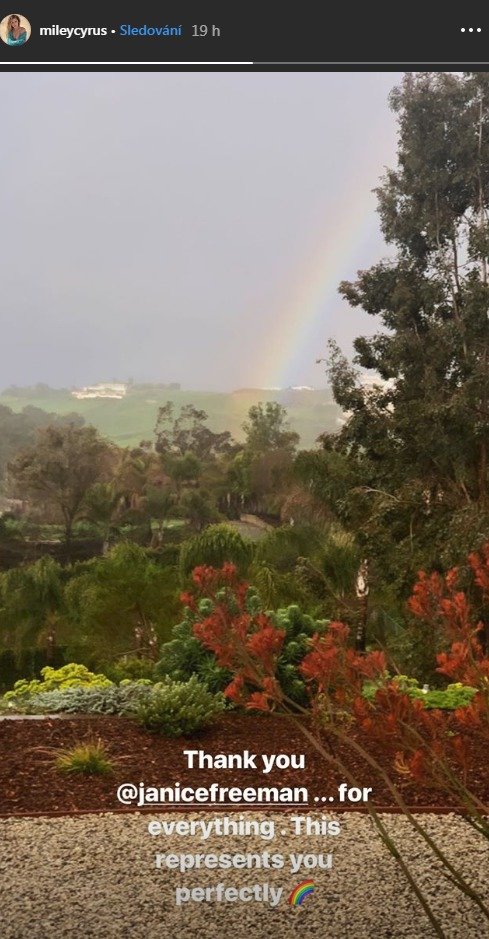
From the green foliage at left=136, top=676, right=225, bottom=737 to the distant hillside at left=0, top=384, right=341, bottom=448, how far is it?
1.28m

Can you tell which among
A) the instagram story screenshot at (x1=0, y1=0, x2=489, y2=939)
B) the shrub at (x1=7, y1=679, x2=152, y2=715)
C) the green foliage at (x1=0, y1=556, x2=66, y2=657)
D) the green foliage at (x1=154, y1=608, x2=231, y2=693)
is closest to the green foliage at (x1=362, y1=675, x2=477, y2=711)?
the instagram story screenshot at (x1=0, y1=0, x2=489, y2=939)

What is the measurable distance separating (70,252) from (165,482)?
5.50 feet

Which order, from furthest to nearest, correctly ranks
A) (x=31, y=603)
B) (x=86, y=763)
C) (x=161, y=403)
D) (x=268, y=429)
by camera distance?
(x=31, y=603) < (x=268, y=429) < (x=161, y=403) < (x=86, y=763)

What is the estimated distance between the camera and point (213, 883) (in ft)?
10.7

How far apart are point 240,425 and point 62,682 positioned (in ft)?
6.33

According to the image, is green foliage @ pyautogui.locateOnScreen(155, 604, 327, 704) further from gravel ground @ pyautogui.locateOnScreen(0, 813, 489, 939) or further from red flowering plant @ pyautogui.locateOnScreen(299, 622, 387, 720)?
red flowering plant @ pyautogui.locateOnScreen(299, 622, 387, 720)

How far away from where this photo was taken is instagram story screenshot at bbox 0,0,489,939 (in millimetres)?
3172

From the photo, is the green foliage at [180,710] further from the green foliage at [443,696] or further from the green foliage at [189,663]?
the green foliage at [443,696]

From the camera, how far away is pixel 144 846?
132 inches

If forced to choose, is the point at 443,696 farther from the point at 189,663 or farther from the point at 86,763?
the point at 86,763

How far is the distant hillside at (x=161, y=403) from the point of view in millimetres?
4242

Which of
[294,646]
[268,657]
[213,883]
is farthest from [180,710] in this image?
[268,657]
